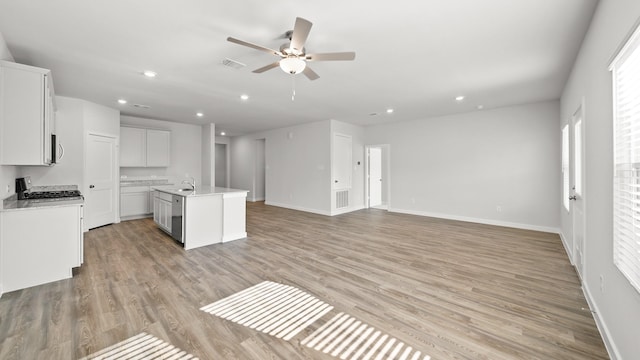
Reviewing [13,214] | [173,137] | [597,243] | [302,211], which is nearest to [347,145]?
[302,211]

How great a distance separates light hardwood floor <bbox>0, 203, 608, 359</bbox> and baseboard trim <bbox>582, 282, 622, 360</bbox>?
2.2 inches

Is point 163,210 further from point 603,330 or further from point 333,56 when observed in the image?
point 603,330

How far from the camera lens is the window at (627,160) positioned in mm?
1423

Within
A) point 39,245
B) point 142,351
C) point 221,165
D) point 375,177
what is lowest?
point 142,351

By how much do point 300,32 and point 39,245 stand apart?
3.48 metres

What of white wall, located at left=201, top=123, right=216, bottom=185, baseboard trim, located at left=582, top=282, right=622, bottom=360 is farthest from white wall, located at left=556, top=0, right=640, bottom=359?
white wall, located at left=201, top=123, right=216, bottom=185

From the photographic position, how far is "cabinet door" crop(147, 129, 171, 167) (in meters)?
6.43

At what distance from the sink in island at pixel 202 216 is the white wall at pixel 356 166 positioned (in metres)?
3.61

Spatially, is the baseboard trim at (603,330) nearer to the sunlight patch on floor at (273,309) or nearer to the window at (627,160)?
the window at (627,160)

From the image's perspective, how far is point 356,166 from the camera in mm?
7812

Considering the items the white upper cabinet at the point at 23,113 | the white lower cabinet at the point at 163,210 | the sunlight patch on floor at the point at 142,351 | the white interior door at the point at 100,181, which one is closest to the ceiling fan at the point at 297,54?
the sunlight patch on floor at the point at 142,351

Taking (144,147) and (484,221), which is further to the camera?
(144,147)

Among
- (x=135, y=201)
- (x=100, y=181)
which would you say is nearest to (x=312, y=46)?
(x=100, y=181)

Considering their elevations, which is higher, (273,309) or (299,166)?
(299,166)
